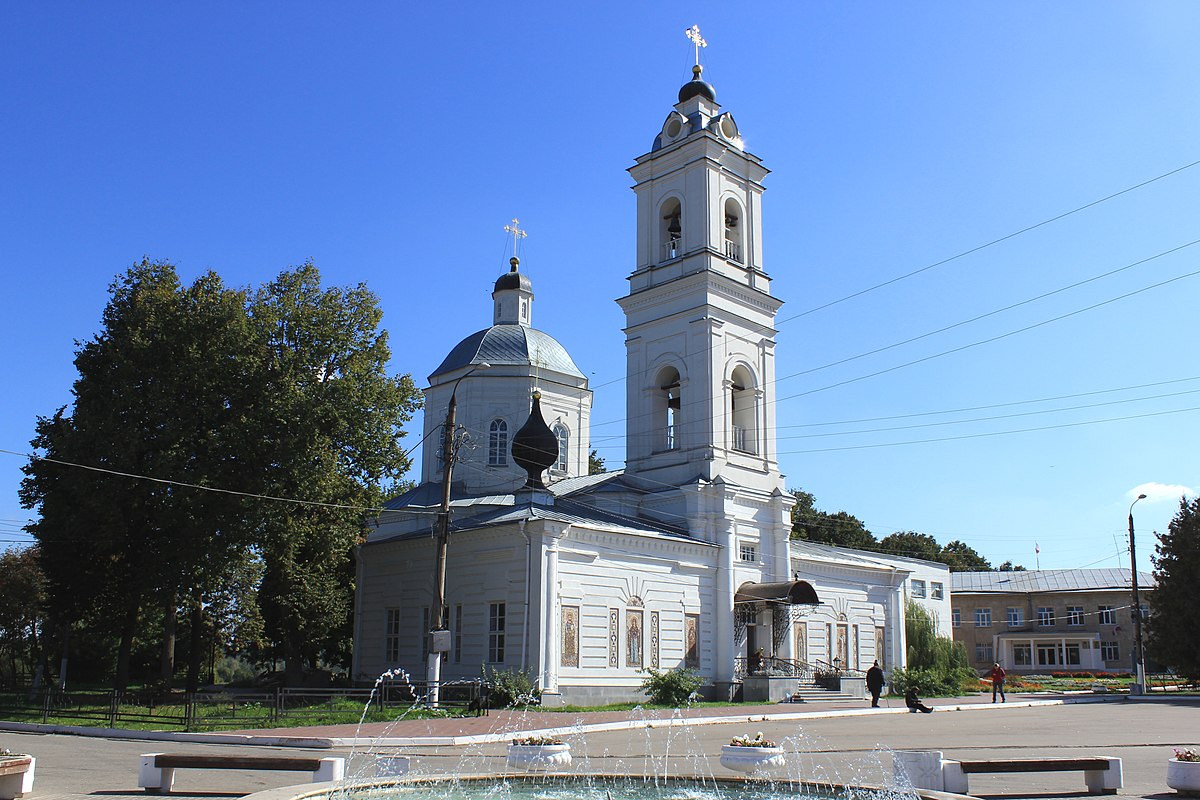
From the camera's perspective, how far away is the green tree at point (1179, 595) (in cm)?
4331

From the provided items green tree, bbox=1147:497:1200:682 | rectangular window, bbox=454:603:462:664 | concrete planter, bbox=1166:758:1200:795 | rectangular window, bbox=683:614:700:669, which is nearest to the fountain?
concrete planter, bbox=1166:758:1200:795

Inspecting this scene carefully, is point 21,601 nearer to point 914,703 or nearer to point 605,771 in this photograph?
point 914,703

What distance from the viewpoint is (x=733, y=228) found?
39.1m

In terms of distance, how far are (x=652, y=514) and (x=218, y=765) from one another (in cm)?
2464

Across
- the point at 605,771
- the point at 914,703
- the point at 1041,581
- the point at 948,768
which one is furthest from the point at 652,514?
the point at 1041,581

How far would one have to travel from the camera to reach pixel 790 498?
37.0m

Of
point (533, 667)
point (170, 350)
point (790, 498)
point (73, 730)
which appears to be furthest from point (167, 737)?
point (790, 498)

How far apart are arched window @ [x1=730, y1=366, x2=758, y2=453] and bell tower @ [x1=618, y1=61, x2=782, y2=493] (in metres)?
0.04

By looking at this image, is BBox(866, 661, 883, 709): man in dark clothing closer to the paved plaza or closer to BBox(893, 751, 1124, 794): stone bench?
the paved plaza

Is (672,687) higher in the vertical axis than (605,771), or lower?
lower

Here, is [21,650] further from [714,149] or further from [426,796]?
[426,796]

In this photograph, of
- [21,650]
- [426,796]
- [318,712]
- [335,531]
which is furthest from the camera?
[21,650]

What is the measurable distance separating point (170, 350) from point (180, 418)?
6.97 ft

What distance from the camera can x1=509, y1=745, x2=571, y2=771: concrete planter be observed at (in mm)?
14297
